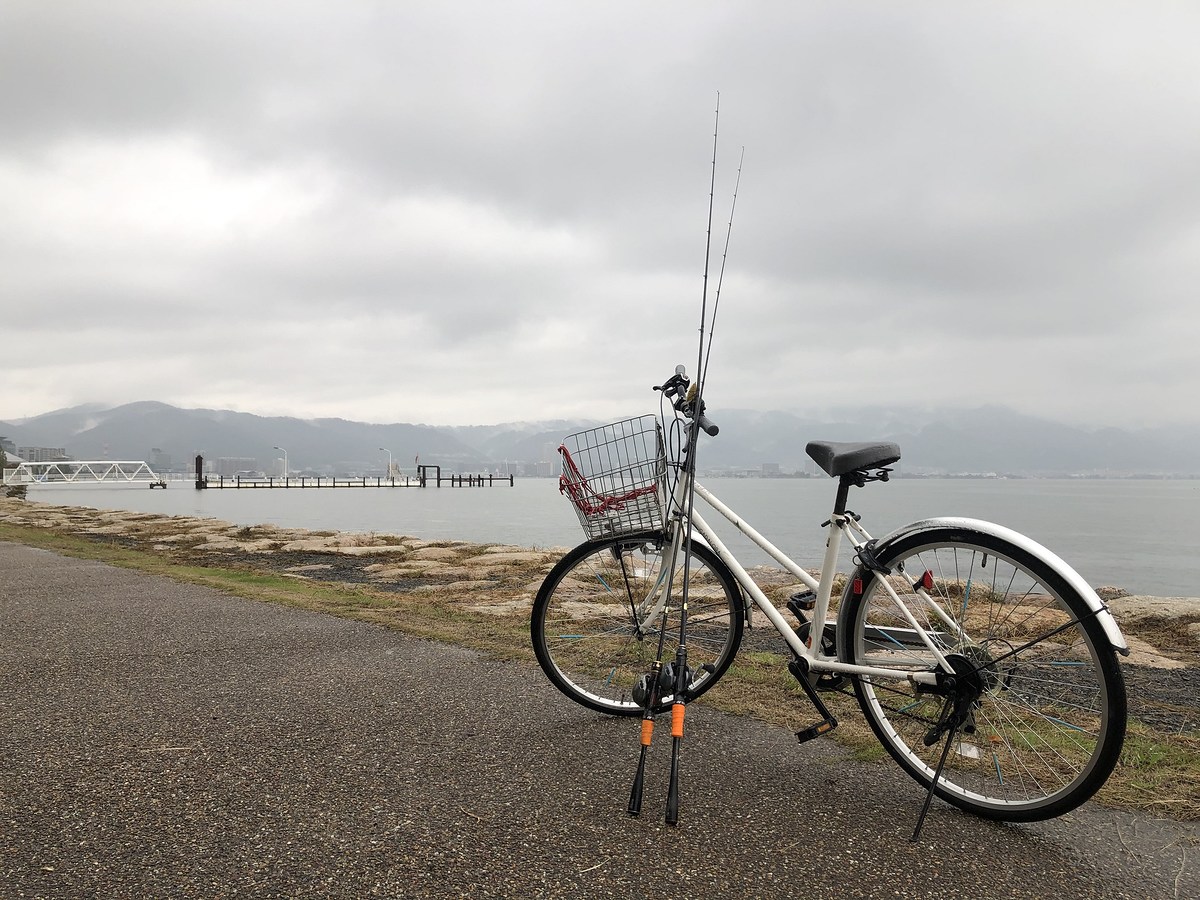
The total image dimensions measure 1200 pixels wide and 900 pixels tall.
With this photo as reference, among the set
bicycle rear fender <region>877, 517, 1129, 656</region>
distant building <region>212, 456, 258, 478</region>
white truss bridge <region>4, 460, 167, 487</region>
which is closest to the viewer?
bicycle rear fender <region>877, 517, 1129, 656</region>

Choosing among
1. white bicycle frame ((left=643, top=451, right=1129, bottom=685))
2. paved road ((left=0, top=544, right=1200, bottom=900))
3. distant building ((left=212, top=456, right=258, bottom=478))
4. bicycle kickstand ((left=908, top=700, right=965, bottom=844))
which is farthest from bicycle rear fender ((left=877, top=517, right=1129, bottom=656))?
distant building ((left=212, top=456, right=258, bottom=478))

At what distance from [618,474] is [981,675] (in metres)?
1.61

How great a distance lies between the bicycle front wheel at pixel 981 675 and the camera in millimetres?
2475

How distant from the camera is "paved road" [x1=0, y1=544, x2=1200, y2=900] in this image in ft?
7.06

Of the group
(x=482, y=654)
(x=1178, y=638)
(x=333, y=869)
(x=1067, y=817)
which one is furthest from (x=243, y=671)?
(x=1178, y=638)

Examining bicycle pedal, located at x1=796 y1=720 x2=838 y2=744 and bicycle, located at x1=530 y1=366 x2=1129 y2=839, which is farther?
bicycle pedal, located at x1=796 y1=720 x2=838 y2=744

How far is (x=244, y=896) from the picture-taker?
205 centimetres

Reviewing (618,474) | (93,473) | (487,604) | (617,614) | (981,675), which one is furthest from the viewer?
(93,473)

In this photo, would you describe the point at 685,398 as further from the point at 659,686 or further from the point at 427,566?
the point at 427,566

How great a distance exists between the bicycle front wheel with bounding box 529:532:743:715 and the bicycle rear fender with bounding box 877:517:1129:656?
959 millimetres

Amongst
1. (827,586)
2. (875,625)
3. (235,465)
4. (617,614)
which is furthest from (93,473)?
(875,625)

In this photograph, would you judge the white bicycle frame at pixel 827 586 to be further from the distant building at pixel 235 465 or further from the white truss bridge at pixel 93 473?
the distant building at pixel 235 465

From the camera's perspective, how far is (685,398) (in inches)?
142

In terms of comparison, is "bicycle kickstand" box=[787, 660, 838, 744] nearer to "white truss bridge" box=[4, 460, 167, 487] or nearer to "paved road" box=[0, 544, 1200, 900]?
"paved road" box=[0, 544, 1200, 900]
